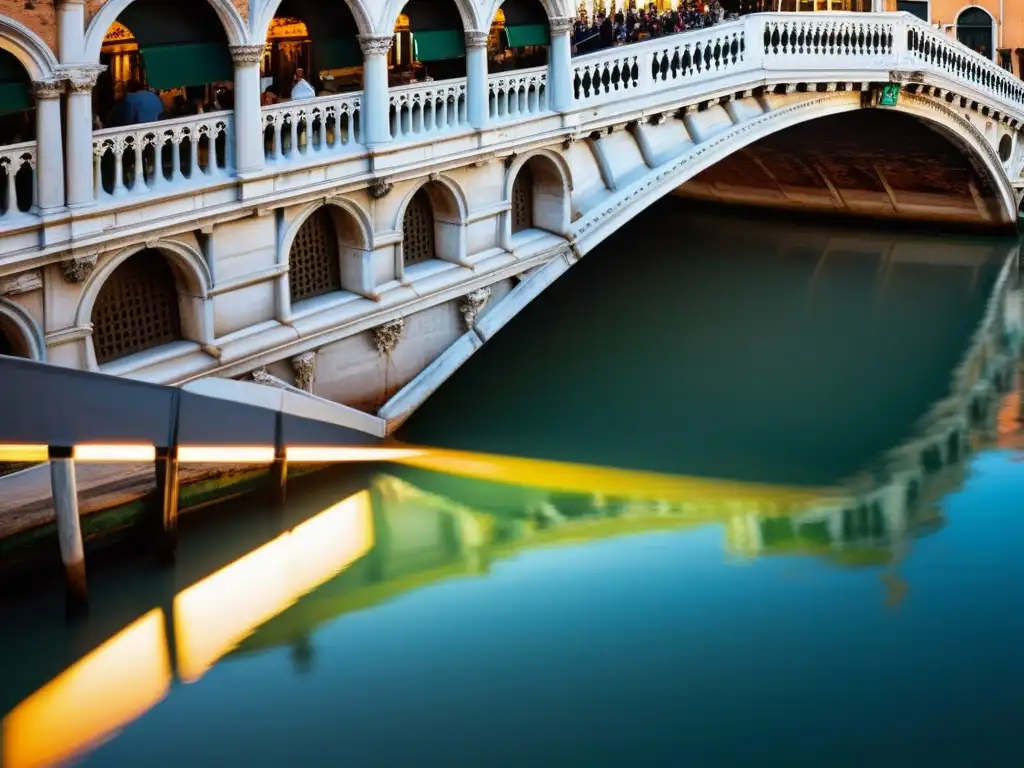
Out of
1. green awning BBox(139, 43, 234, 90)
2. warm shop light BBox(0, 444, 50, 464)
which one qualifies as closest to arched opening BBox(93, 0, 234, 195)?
green awning BBox(139, 43, 234, 90)

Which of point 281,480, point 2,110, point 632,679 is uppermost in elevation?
point 2,110

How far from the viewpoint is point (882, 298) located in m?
16.2

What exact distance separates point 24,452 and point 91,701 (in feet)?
5.10

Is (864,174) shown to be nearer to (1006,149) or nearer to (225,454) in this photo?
(1006,149)

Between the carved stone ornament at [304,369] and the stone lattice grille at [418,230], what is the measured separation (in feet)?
4.74

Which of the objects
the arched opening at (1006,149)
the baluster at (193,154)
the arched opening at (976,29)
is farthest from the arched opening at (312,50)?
the arched opening at (976,29)

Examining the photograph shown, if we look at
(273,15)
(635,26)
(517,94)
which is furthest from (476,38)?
(635,26)

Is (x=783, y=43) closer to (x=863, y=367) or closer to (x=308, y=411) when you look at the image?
(x=863, y=367)

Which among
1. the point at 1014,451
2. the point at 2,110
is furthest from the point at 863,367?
the point at 2,110

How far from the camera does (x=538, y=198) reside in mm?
12406

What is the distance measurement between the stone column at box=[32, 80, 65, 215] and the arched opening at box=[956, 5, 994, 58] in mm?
14449

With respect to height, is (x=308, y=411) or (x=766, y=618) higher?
(x=308, y=411)

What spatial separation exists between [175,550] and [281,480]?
1051 mm

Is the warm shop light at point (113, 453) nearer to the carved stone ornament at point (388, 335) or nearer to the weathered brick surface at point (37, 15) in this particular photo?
the weathered brick surface at point (37, 15)
